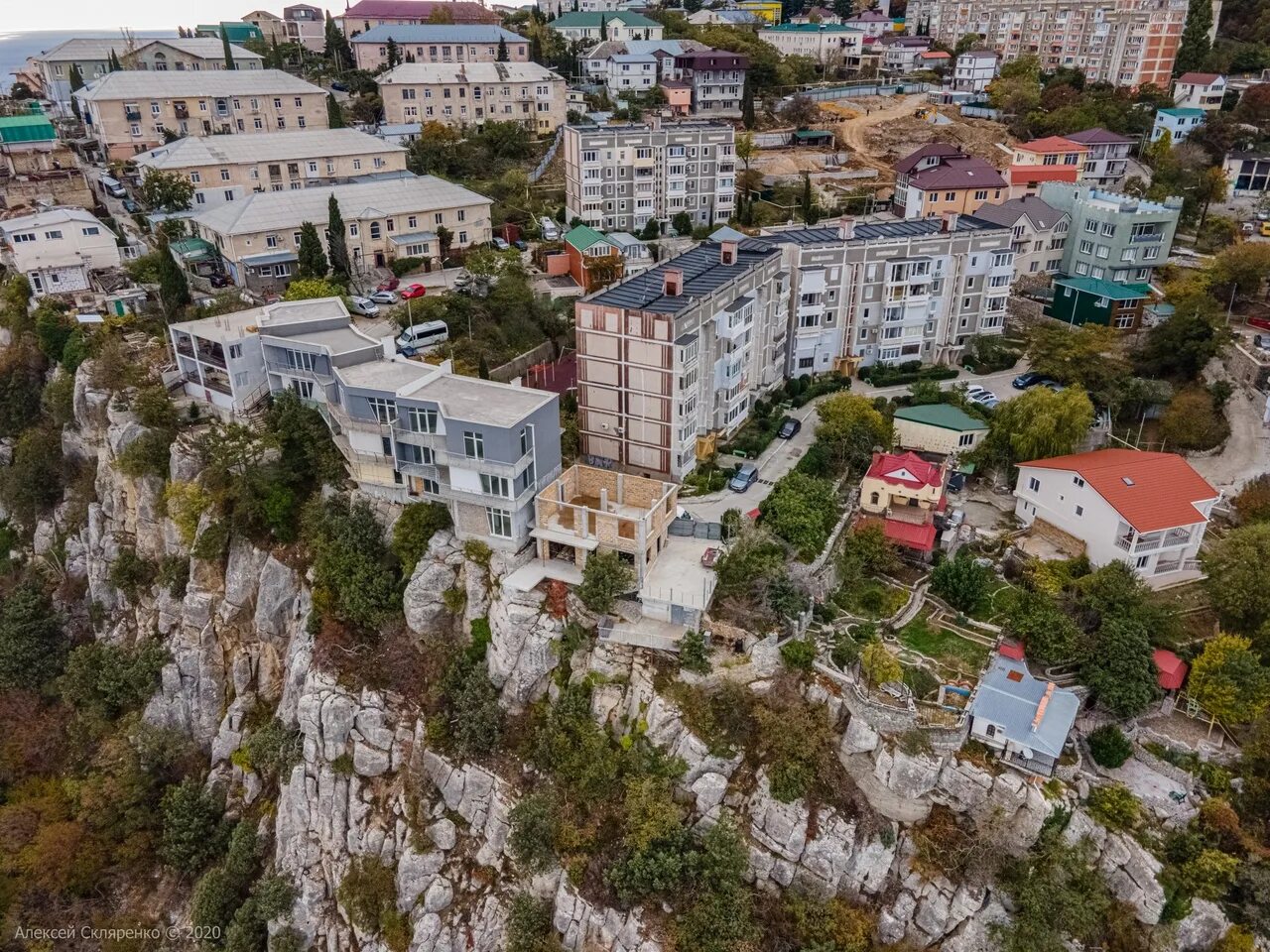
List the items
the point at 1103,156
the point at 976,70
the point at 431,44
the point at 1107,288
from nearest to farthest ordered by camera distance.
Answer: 1. the point at 1107,288
2. the point at 1103,156
3. the point at 431,44
4. the point at 976,70

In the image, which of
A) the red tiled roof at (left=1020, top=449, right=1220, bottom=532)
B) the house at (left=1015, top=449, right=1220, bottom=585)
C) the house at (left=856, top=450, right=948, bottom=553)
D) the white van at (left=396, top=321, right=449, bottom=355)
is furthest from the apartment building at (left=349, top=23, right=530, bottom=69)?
the red tiled roof at (left=1020, top=449, right=1220, bottom=532)

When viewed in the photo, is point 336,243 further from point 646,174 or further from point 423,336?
point 646,174

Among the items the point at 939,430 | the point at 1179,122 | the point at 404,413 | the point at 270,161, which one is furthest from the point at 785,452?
the point at 1179,122

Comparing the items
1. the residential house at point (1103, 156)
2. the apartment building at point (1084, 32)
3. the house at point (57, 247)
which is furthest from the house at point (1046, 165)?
the house at point (57, 247)

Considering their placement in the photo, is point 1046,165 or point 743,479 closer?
point 743,479

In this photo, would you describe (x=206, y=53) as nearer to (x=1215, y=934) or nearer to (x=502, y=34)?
(x=502, y=34)

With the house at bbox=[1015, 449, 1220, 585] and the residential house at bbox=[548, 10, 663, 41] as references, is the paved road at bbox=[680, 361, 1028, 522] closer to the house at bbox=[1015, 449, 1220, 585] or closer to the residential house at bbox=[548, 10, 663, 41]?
the house at bbox=[1015, 449, 1220, 585]

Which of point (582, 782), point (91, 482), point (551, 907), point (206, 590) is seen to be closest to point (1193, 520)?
point (582, 782)
